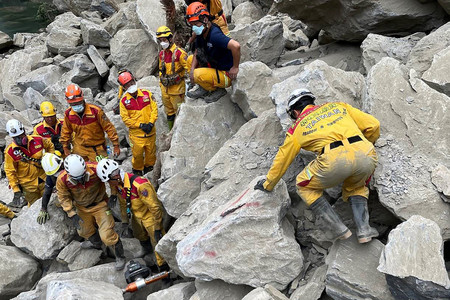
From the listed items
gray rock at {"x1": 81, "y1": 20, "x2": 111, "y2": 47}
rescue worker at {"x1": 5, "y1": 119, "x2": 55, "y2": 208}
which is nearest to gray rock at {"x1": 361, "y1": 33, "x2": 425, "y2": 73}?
rescue worker at {"x1": 5, "y1": 119, "x2": 55, "y2": 208}

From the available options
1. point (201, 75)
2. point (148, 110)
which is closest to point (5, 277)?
point (148, 110)

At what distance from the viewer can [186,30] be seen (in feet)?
33.5

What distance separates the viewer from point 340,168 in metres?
4.04

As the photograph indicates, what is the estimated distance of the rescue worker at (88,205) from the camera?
6.20 metres

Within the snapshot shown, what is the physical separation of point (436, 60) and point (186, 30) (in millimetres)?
6150

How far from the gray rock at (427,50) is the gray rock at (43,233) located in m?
5.90

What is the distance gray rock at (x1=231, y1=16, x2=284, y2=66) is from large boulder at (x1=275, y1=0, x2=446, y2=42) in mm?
788

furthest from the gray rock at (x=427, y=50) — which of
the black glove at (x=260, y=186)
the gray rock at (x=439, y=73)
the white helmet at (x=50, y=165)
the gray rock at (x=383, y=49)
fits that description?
the white helmet at (x=50, y=165)

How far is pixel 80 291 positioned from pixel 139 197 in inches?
62.7

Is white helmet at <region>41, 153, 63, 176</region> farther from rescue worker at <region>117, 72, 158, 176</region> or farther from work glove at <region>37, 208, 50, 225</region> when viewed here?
→ rescue worker at <region>117, 72, 158, 176</region>

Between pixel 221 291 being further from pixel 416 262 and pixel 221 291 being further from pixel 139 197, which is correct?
pixel 416 262

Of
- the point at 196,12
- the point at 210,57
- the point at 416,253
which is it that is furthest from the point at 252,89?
the point at 416,253

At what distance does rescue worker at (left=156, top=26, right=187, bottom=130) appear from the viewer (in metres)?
7.70

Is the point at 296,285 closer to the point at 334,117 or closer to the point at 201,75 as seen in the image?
the point at 334,117
